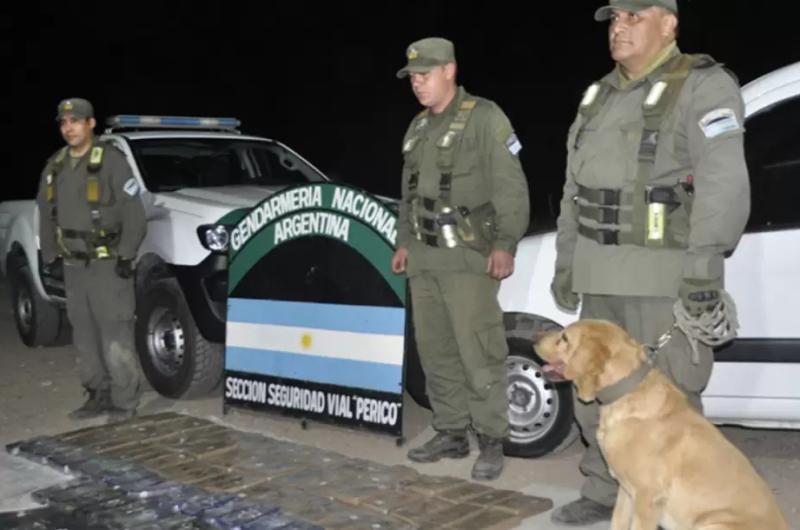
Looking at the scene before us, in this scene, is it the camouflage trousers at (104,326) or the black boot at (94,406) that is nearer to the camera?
the camouflage trousers at (104,326)

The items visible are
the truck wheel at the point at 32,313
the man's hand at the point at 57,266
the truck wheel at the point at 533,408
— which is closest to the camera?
the truck wheel at the point at 533,408

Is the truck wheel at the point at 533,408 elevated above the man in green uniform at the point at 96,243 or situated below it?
below

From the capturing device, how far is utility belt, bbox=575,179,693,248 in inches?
145

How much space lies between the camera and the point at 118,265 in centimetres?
603

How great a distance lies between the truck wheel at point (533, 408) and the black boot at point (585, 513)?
2.73ft

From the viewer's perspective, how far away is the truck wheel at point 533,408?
5.00m

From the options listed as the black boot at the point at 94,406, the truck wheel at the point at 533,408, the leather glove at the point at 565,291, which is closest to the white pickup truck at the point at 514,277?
the truck wheel at the point at 533,408

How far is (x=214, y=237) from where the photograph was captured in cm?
627

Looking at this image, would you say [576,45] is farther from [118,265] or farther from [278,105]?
[118,265]

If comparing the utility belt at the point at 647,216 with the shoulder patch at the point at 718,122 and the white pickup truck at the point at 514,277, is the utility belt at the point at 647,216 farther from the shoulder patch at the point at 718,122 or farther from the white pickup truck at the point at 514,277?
the white pickup truck at the point at 514,277

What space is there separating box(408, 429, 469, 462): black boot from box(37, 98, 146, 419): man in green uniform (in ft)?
6.74

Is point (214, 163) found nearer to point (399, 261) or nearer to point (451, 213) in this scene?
point (399, 261)

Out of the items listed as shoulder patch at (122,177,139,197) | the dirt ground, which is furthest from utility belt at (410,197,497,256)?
shoulder patch at (122,177,139,197)

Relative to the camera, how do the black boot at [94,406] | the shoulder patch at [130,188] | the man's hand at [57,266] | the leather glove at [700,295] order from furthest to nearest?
the man's hand at [57,266] → the black boot at [94,406] → the shoulder patch at [130,188] → the leather glove at [700,295]
